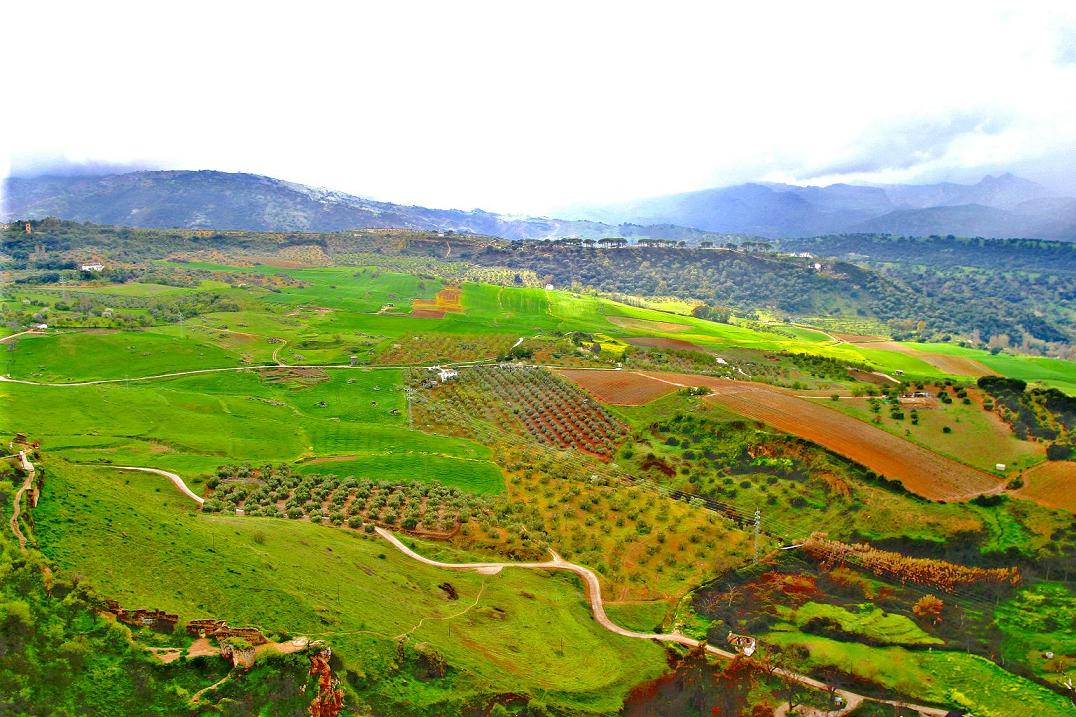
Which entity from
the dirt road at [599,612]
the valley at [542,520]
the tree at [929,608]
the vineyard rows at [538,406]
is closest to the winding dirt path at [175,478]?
the valley at [542,520]

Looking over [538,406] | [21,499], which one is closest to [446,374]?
[538,406]

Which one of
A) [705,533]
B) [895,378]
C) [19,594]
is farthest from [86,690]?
[895,378]

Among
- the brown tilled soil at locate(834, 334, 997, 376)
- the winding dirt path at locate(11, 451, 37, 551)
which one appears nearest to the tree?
the winding dirt path at locate(11, 451, 37, 551)

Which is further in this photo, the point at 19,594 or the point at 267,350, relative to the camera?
the point at 267,350

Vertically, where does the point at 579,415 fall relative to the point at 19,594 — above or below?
below

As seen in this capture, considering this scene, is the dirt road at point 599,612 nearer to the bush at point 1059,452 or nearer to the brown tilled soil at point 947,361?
the bush at point 1059,452

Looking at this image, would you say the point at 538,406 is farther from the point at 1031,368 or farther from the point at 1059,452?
the point at 1031,368

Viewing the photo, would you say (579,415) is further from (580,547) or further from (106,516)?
(106,516)
